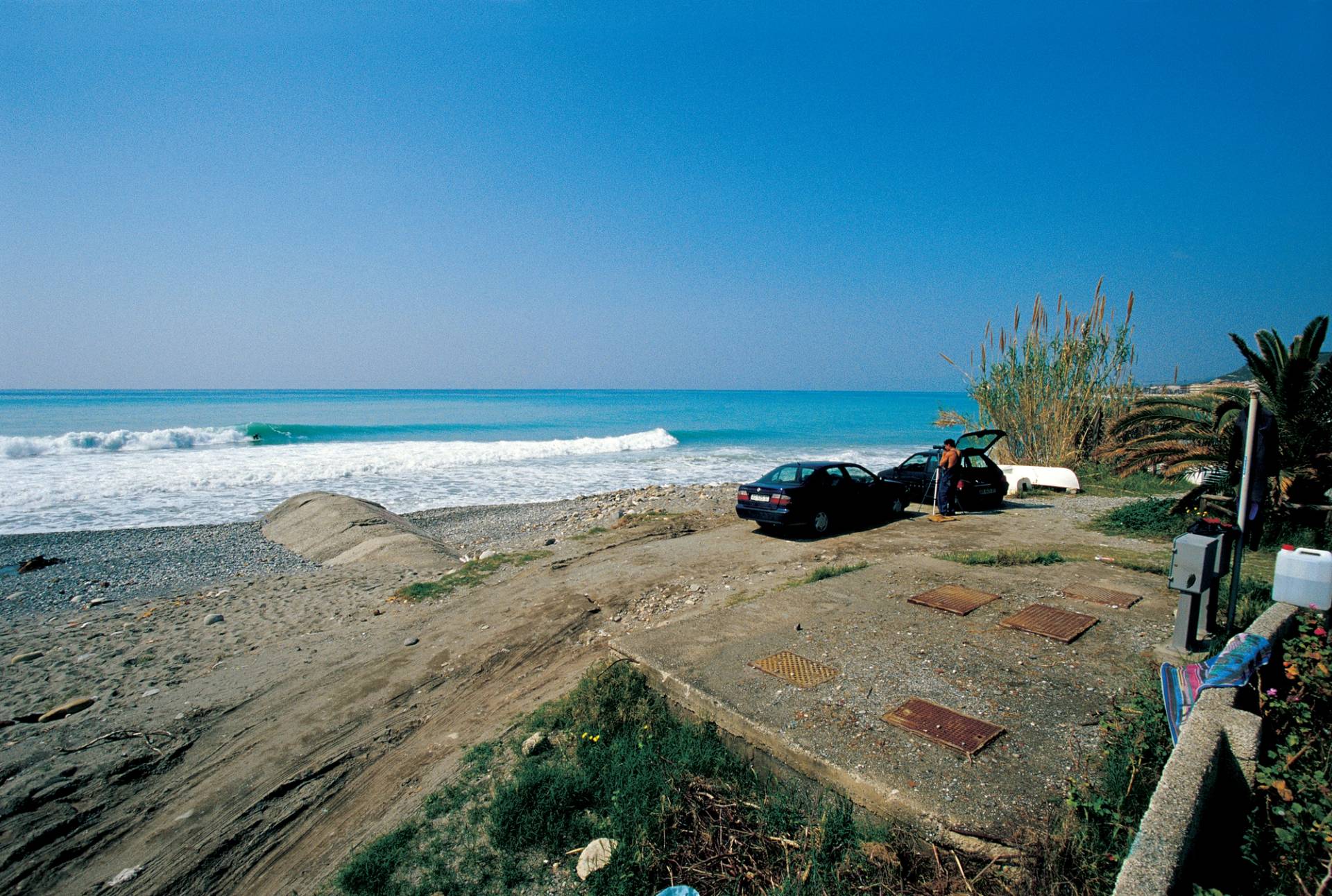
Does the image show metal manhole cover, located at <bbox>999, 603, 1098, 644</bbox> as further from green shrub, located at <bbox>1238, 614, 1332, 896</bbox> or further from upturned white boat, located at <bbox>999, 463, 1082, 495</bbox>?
upturned white boat, located at <bbox>999, 463, 1082, 495</bbox>

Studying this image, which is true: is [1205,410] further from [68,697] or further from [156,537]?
[156,537]

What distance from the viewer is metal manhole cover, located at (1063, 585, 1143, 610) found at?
690 cm

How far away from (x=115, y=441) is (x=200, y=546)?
26610mm

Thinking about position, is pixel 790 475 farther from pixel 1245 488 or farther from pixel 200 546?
pixel 200 546

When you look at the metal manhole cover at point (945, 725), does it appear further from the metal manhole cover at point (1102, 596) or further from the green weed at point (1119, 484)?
the green weed at point (1119, 484)

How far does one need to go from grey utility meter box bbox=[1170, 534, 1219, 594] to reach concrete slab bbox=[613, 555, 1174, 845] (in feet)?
2.64

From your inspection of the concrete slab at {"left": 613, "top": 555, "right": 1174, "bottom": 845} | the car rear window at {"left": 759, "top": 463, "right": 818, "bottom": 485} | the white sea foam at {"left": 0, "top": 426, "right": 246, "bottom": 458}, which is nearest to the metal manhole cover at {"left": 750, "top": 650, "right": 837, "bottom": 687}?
the concrete slab at {"left": 613, "top": 555, "right": 1174, "bottom": 845}

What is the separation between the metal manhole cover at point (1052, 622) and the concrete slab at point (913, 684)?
0.11 m

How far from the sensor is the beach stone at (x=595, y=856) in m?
3.74

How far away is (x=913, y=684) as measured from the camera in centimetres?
515

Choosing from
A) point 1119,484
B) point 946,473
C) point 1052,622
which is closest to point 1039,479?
point 1119,484

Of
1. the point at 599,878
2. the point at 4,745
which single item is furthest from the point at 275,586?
the point at 599,878

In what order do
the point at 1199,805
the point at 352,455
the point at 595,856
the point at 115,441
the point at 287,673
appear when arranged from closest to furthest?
1. the point at 1199,805
2. the point at 595,856
3. the point at 287,673
4. the point at 352,455
5. the point at 115,441

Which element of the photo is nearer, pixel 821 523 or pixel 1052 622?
Answer: pixel 1052 622
